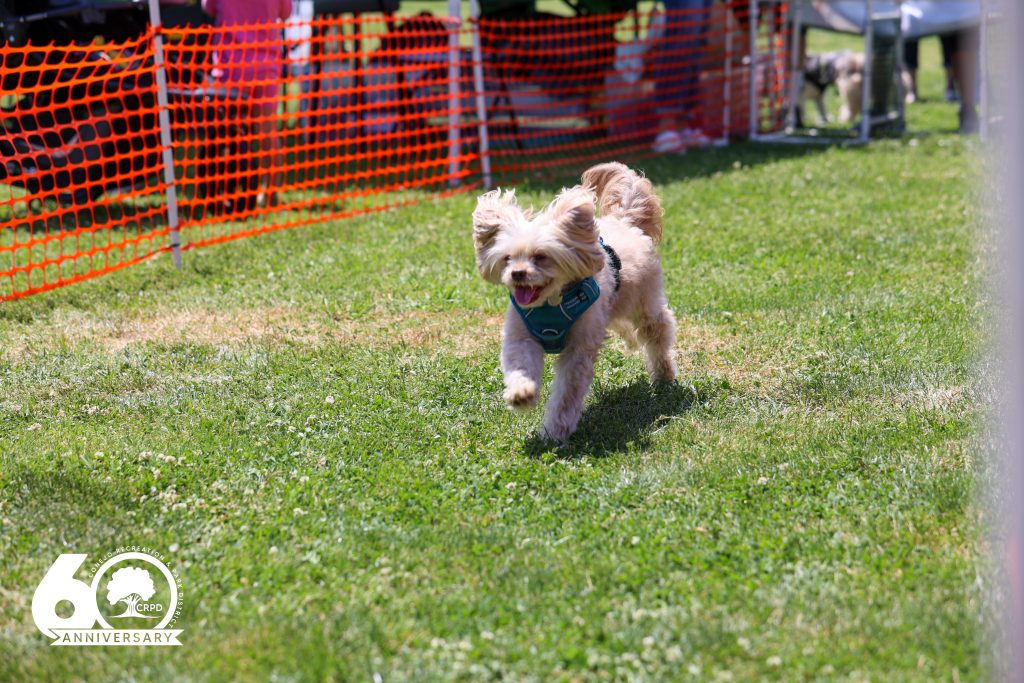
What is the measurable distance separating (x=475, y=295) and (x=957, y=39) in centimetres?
1025

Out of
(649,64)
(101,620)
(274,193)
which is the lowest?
A: (101,620)

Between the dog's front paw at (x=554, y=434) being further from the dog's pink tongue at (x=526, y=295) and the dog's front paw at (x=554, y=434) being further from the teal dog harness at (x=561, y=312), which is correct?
the dog's pink tongue at (x=526, y=295)

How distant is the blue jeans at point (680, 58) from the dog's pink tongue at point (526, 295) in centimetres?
891

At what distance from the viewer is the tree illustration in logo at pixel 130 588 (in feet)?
11.1

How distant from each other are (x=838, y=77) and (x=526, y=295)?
11.8m

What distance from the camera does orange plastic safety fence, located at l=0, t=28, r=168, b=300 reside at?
808cm

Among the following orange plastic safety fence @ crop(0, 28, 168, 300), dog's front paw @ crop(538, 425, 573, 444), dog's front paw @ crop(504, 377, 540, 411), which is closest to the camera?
dog's front paw @ crop(504, 377, 540, 411)

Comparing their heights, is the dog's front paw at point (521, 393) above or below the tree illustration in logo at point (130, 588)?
above

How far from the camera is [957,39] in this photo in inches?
571

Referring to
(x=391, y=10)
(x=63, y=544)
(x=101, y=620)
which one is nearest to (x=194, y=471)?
(x=63, y=544)

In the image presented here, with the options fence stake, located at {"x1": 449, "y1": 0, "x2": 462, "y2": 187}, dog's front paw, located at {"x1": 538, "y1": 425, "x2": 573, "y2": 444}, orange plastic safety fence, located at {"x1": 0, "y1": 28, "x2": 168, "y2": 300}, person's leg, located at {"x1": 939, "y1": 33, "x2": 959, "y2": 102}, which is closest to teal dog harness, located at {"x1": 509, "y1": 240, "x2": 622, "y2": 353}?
dog's front paw, located at {"x1": 538, "y1": 425, "x2": 573, "y2": 444}

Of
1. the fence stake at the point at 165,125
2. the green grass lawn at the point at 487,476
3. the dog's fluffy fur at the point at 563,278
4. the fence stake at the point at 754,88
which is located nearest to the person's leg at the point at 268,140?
the fence stake at the point at 165,125

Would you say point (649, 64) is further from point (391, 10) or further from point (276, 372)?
point (276, 372)

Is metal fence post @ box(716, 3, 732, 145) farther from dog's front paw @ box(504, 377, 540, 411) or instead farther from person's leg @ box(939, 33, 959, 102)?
dog's front paw @ box(504, 377, 540, 411)
